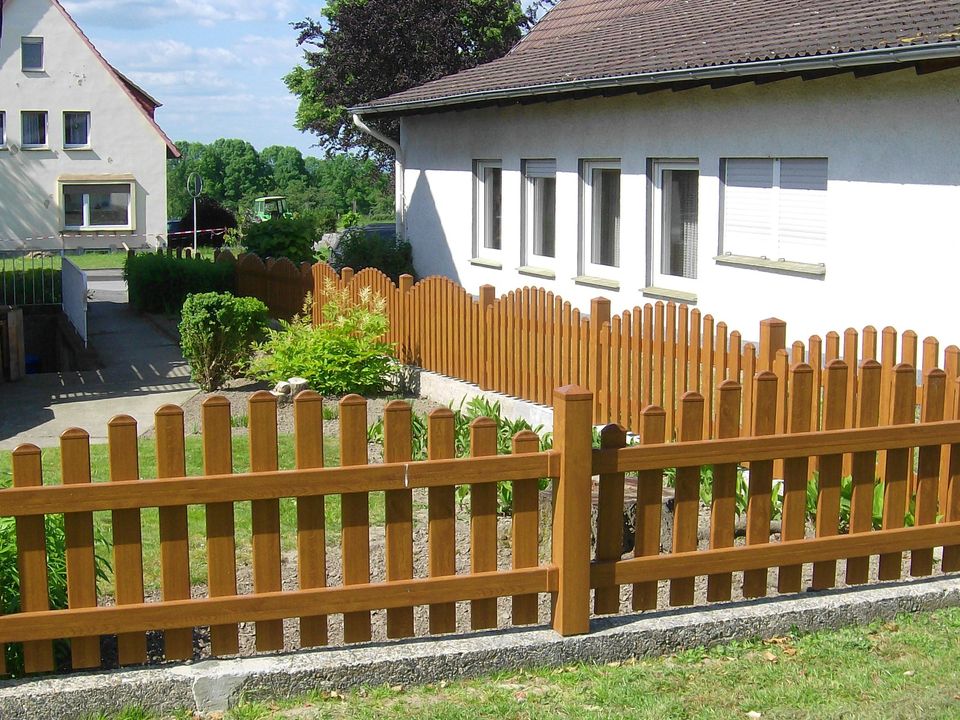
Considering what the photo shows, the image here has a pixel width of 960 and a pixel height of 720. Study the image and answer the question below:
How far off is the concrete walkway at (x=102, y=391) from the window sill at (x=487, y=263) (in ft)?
15.0

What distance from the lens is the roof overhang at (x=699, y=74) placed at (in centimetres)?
993

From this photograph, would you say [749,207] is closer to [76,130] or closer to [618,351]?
[618,351]

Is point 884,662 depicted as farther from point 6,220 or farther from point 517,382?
point 6,220

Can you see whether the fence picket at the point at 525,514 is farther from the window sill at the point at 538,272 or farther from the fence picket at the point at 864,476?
the window sill at the point at 538,272

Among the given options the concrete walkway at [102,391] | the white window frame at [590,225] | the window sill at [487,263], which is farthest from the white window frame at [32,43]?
the white window frame at [590,225]

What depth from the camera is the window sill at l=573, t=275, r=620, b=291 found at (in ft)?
50.0

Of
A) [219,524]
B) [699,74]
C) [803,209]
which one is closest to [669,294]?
[803,209]

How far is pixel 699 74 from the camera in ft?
40.3

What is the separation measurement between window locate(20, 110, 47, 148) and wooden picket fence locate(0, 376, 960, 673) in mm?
47625

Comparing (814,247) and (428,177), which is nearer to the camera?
(814,247)

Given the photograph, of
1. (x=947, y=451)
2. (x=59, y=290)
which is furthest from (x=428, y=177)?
(x=947, y=451)

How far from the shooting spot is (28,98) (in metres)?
48.6

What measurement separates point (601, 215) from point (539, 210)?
60.6 inches

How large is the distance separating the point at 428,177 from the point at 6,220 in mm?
33321
